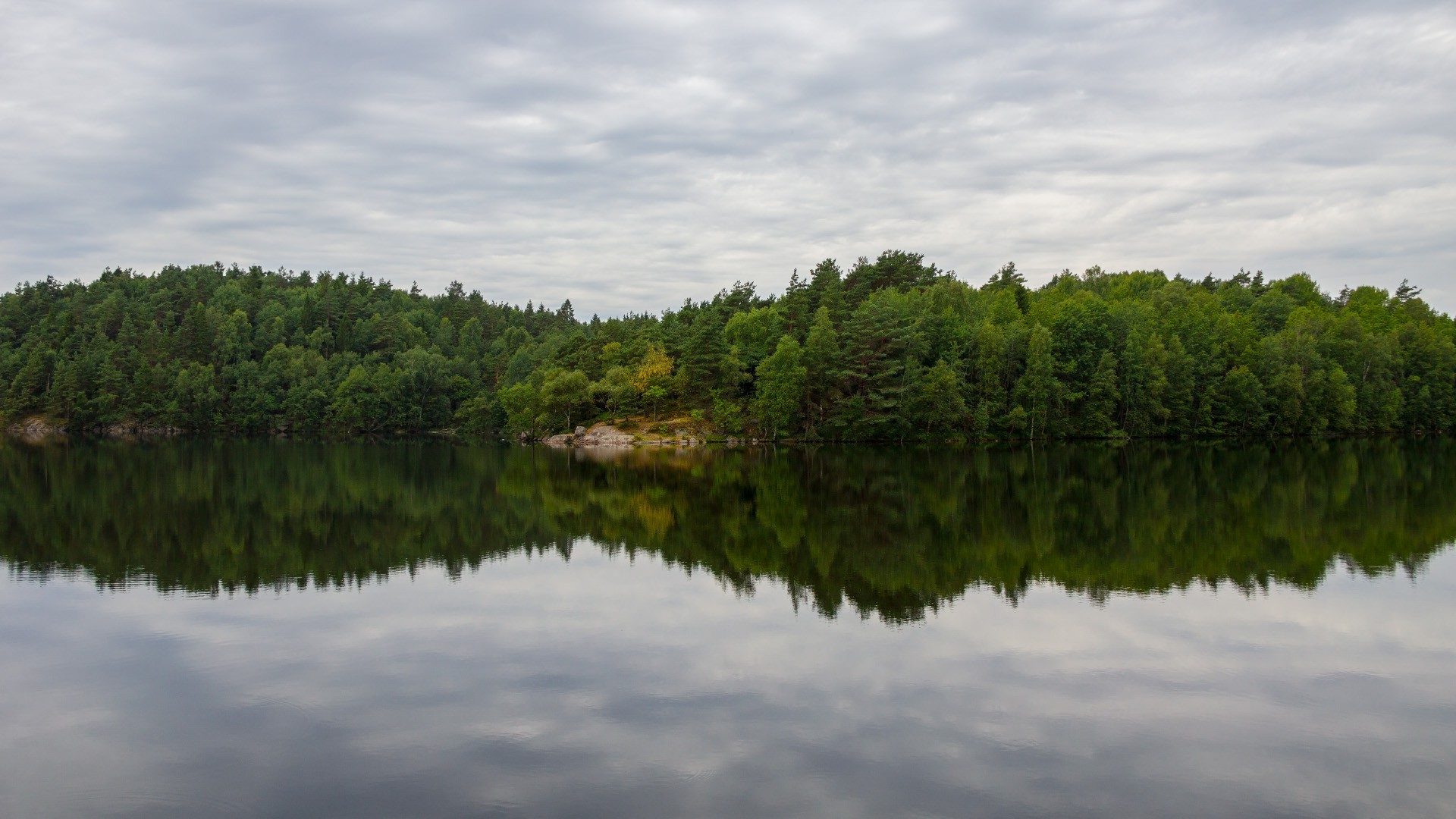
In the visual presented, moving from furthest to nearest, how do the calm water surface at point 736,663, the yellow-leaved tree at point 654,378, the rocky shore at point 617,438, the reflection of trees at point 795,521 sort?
the yellow-leaved tree at point 654,378, the rocky shore at point 617,438, the reflection of trees at point 795,521, the calm water surface at point 736,663

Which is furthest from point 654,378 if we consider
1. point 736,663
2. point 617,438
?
point 736,663

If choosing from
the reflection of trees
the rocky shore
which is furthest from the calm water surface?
the rocky shore

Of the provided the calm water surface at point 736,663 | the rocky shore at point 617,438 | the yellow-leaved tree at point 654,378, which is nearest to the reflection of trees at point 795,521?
the calm water surface at point 736,663

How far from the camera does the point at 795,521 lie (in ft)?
89.2

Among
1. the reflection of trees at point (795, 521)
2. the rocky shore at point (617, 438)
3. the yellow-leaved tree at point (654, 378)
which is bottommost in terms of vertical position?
the rocky shore at point (617, 438)

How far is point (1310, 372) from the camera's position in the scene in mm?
88062

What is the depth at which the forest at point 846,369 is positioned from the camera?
262ft

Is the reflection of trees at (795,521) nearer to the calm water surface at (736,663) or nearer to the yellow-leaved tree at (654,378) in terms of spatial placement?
the calm water surface at (736,663)

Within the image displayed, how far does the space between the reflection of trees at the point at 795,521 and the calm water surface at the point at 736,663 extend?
0.20 m

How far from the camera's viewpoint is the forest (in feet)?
262

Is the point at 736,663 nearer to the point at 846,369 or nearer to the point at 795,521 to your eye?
the point at 795,521

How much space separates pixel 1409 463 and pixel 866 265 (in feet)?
189

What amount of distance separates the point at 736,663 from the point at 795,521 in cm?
1432

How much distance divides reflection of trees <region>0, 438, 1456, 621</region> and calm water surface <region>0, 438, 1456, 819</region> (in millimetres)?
203
